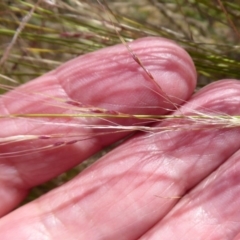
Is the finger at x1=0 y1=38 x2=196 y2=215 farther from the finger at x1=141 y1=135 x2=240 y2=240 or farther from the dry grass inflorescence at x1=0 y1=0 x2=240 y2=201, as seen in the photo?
the finger at x1=141 y1=135 x2=240 y2=240

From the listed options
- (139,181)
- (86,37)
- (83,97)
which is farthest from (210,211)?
(86,37)

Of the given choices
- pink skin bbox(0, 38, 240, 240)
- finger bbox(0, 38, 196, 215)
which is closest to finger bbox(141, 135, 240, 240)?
pink skin bbox(0, 38, 240, 240)

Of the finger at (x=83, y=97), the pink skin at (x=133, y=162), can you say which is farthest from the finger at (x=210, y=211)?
the finger at (x=83, y=97)

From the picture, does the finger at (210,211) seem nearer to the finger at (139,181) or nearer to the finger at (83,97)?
the finger at (139,181)

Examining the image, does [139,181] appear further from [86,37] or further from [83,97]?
[86,37]

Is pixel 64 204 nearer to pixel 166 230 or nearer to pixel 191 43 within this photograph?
pixel 166 230

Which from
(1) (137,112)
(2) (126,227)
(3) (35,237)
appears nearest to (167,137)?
(1) (137,112)

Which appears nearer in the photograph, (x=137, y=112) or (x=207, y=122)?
(x=207, y=122)
